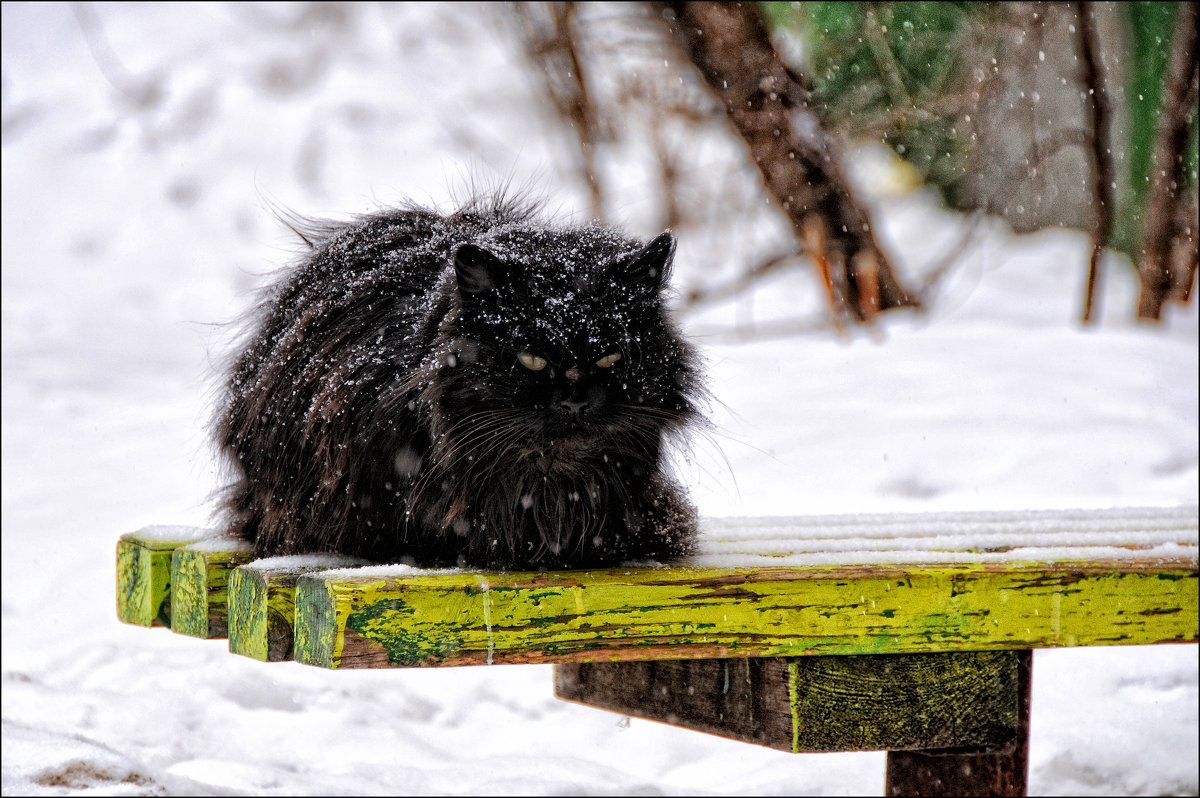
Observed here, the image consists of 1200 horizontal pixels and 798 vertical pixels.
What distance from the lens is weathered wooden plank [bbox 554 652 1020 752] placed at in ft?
5.85

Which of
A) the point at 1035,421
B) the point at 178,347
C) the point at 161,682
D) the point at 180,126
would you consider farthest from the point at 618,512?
the point at 180,126

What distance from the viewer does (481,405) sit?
160cm

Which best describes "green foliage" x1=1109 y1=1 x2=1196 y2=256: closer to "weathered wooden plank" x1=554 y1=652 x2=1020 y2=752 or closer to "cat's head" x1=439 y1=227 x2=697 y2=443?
"weathered wooden plank" x1=554 y1=652 x2=1020 y2=752

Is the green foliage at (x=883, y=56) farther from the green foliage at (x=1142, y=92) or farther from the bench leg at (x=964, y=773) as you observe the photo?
the bench leg at (x=964, y=773)

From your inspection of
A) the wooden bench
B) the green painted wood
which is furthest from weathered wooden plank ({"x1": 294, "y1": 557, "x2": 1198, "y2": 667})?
the green painted wood

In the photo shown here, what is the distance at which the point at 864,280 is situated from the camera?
19.7 ft

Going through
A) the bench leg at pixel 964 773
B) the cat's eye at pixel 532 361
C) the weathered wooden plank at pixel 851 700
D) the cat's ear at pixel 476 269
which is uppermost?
the cat's ear at pixel 476 269

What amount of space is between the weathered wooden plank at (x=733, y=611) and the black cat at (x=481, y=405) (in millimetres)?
119

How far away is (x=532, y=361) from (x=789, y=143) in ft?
14.6

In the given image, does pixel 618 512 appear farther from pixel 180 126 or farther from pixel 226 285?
pixel 180 126

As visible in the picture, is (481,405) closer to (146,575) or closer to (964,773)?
(146,575)

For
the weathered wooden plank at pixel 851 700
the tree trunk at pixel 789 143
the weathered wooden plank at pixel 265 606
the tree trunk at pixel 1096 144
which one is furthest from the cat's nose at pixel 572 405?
the tree trunk at pixel 1096 144

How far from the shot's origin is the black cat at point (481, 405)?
160 cm

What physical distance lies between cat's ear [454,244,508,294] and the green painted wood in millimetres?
658
